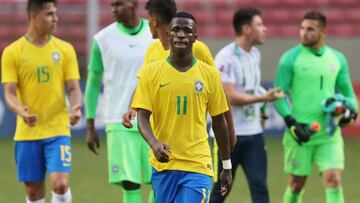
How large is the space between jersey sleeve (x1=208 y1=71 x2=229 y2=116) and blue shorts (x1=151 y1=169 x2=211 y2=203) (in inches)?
20.6

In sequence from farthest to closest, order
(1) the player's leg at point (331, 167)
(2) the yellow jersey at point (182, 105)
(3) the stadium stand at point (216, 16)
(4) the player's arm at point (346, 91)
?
(3) the stadium stand at point (216, 16)
(4) the player's arm at point (346, 91)
(1) the player's leg at point (331, 167)
(2) the yellow jersey at point (182, 105)

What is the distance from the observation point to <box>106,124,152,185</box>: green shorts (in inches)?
403

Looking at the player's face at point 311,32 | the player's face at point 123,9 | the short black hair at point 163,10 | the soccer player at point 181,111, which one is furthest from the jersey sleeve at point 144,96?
the player's face at point 311,32

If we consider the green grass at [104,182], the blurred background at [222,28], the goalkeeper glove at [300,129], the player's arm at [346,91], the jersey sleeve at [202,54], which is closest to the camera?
the jersey sleeve at [202,54]

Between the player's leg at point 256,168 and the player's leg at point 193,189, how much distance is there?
274cm

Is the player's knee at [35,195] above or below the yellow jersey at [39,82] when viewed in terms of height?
below

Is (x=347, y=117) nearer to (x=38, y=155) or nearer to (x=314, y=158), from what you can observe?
(x=314, y=158)

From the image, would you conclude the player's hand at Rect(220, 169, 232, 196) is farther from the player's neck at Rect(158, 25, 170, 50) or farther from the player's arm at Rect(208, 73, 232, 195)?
the player's neck at Rect(158, 25, 170, 50)

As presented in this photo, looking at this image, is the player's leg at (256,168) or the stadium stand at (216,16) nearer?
the player's leg at (256,168)

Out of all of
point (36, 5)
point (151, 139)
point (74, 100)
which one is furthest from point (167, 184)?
point (36, 5)

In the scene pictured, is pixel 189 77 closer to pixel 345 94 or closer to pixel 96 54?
pixel 96 54

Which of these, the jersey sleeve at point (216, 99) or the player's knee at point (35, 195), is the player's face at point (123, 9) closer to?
the player's knee at point (35, 195)

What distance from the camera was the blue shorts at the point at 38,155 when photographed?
413 inches

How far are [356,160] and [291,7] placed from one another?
8.38m
